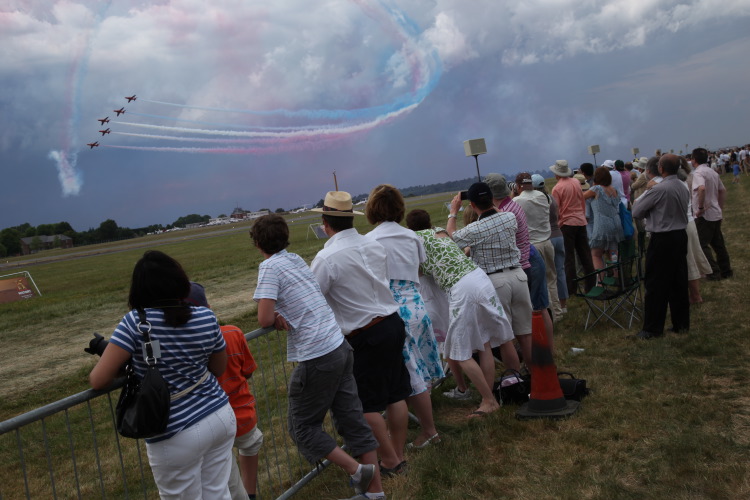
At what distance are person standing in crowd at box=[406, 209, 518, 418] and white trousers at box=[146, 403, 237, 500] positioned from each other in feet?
8.65

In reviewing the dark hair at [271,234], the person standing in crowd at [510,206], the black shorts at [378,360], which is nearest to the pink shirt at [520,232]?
the person standing in crowd at [510,206]

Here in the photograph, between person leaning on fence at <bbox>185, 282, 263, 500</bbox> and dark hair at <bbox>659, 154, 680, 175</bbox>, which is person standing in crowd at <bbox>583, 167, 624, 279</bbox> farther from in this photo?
person leaning on fence at <bbox>185, 282, 263, 500</bbox>

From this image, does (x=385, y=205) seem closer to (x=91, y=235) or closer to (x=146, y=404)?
(x=146, y=404)

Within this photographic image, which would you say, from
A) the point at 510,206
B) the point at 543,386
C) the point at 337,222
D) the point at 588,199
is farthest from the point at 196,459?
the point at 588,199

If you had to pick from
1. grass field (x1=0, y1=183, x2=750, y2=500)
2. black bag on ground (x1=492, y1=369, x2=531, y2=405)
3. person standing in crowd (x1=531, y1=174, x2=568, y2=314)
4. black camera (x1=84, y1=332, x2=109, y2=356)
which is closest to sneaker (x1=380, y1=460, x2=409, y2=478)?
grass field (x1=0, y1=183, x2=750, y2=500)

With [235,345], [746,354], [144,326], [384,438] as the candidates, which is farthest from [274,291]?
[746,354]

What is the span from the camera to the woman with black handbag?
2.83 meters

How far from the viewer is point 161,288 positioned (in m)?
2.88

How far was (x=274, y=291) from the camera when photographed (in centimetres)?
382

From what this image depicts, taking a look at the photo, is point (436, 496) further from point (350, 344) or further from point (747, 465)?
point (747, 465)

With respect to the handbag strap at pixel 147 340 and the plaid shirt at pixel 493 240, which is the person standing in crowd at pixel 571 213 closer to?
the plaid shirt at pixel 493 240

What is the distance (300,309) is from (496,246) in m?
2.66

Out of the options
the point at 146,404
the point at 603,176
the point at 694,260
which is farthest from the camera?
the point at 603,176

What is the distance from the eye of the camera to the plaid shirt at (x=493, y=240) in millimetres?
5941
